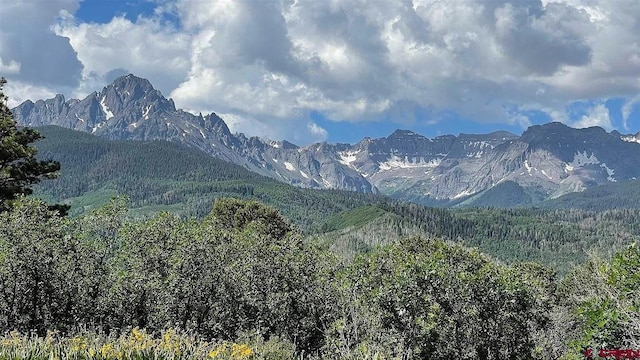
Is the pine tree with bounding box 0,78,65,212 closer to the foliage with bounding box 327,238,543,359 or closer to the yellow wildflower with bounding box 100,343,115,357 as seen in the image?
the foliage with bounding box 327,238,543,359

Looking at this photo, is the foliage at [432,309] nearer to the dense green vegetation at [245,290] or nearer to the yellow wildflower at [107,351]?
the dense green vegetation at [245,290]

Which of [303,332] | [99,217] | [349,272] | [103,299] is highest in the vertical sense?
[99,217]

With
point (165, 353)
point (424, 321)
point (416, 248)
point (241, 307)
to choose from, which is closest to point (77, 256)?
point (241, 307)

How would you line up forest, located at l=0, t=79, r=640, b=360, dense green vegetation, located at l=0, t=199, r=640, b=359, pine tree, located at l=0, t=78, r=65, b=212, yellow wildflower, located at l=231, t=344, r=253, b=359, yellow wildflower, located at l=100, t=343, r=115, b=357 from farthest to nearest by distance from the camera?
pine tree, located at l=0, t=78, r=65, b=212, dense green vegetation, located at l=0, t=199, r=640, b=359, forest, located at l=0, t=79, r=640, b=360, yellow wildflower, located at l=231, t=344, r=253, b=359, yellow wildflower, located at l=100, t=343, r=115, b=357

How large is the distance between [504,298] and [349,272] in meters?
7.34

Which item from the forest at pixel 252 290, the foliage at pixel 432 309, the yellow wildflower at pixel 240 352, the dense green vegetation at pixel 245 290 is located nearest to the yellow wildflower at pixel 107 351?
the yellow wildflower at pixel 240 352

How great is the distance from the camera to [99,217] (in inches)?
937

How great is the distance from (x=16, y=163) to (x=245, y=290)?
84.4ft

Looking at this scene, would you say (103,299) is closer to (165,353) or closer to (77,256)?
(77,256)

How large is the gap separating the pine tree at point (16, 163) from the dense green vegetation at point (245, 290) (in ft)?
44.5

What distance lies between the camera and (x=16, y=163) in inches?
1566

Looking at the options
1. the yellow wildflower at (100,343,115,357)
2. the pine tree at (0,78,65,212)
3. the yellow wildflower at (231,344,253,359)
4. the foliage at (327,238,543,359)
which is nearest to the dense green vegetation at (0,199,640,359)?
the foliage at (327,238,543,359)

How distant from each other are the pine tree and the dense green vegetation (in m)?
13.6

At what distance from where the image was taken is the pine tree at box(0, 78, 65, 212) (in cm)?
3519
